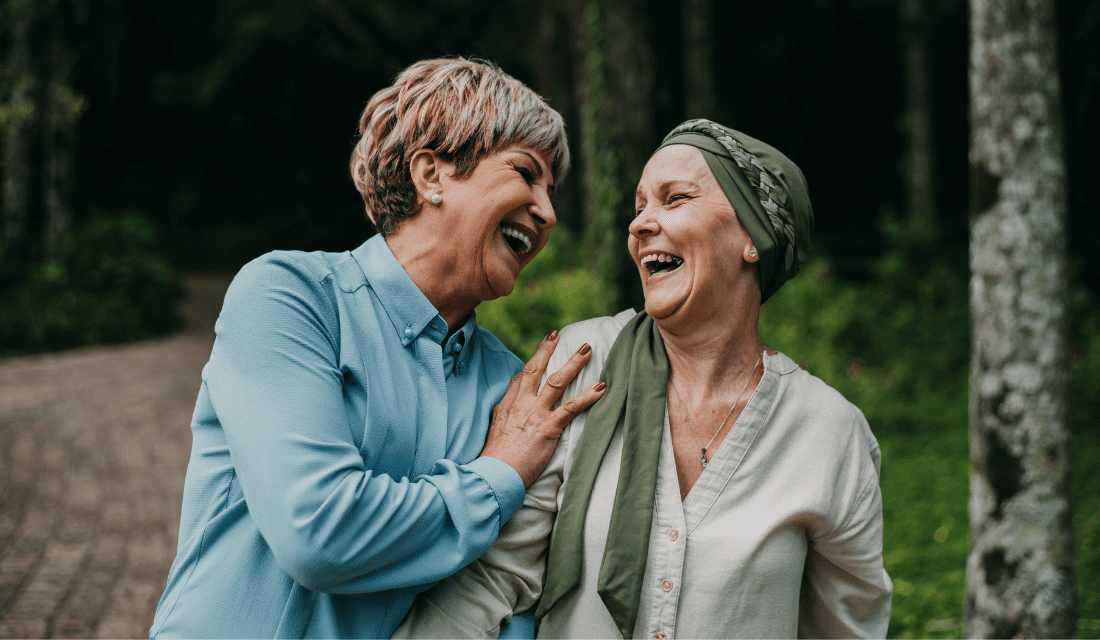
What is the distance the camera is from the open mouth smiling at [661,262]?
207cm

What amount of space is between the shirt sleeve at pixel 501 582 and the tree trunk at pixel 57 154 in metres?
14.1

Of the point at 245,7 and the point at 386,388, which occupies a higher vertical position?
the point at 245,7

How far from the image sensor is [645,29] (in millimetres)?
5668

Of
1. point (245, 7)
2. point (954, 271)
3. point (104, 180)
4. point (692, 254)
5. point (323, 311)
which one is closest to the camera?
point (323, 311)

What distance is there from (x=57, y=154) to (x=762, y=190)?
14.7 m

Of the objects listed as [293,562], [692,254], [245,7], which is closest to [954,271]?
[692,254]

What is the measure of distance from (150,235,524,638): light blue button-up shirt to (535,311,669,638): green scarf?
179 millimetres

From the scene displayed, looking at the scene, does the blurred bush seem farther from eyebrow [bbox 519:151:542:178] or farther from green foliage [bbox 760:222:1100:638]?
eyebrow [bbox 519:151:542:178]

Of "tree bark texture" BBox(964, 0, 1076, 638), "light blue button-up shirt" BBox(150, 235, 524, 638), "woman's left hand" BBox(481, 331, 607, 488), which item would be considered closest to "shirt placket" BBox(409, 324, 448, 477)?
"light blue button-up shirt" BBox(150, 235, 524, 638)

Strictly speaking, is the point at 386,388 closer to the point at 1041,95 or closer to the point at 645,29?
the point at 1041,95

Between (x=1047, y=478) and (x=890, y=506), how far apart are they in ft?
8.80

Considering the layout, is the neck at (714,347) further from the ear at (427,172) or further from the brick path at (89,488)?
the brick path at (89,488)

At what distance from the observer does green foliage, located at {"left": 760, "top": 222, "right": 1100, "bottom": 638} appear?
4.79m

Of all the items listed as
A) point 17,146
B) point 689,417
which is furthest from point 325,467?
point 17,146
